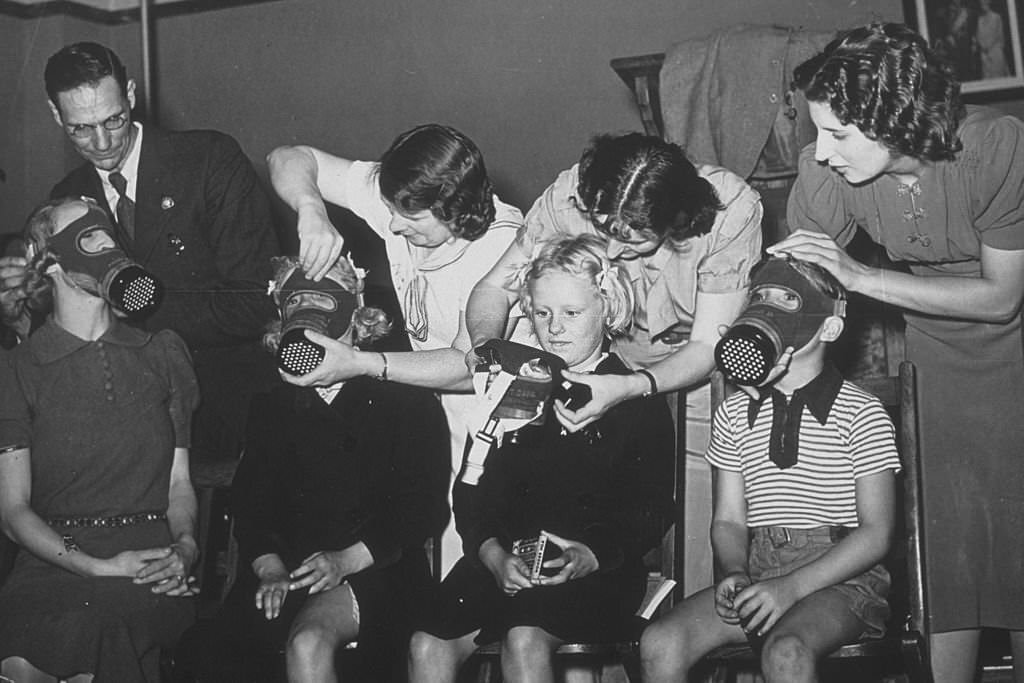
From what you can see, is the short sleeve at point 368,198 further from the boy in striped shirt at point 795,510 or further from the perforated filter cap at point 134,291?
the boy in striped shirt at point 795,510

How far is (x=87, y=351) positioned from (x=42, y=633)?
0.40 meters

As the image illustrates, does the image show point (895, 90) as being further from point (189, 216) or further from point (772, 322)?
point (189, 216)

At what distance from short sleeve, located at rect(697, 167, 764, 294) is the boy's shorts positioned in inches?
12.6

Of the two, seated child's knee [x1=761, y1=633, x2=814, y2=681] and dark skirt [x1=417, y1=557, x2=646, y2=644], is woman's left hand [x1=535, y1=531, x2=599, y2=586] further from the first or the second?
seated child's knee [x1=761, y1=633, x2=814, y2=681]

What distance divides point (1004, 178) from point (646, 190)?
43cm

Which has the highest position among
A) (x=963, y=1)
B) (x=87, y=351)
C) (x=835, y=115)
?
(x=963, y=1)

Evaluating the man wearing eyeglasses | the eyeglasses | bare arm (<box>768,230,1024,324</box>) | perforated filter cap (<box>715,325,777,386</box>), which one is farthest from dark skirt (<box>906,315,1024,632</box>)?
the eyeglasses

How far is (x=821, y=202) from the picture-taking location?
5.02ft

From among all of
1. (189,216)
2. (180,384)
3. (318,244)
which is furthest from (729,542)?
(189,216)

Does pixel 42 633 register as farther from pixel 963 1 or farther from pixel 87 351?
pixel 963 1

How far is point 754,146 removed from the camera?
171 centimetres

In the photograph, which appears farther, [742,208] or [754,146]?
[754,146]

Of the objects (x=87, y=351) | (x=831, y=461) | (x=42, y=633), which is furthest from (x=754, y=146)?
(x=42, y=633)

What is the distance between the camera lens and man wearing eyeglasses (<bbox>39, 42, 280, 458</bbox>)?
175 cm
